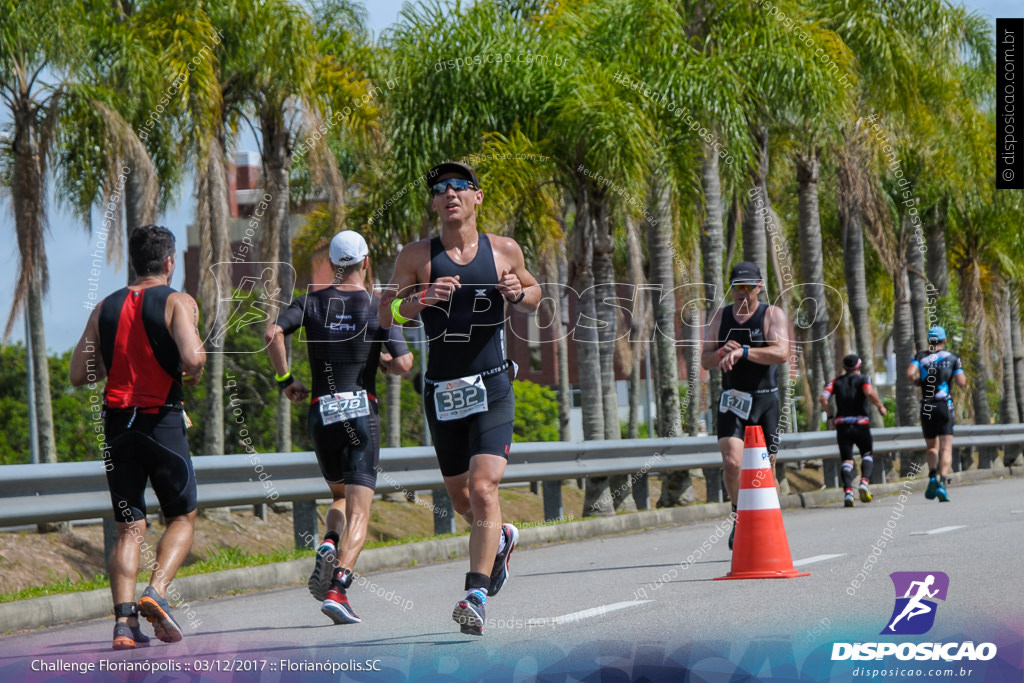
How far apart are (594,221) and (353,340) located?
10770 millimetres

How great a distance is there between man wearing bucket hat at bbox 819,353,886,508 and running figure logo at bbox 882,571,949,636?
9.57 m

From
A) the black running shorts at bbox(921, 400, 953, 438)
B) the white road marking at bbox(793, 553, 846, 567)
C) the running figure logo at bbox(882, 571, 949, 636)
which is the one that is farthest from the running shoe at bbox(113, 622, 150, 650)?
the black running shorts at bbox(921, 400, 953, 438)

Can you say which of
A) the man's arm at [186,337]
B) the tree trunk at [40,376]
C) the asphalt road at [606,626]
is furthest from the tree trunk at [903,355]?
the man's arm at [186,337]

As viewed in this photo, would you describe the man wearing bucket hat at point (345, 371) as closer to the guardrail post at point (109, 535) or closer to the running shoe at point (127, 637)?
the running shoe at point (127, 637)

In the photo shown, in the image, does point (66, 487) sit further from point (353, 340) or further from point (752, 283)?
point (752, 283)

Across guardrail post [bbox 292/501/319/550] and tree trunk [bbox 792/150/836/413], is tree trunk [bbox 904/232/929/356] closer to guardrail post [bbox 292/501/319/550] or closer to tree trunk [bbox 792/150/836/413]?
tree trunk [bbox 792/150/836/413]

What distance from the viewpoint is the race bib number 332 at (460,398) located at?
6836 millimetres

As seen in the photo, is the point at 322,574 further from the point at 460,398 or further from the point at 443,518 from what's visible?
the point at 443,518

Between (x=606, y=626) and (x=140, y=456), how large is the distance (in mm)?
2435

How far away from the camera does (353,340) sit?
8.06m

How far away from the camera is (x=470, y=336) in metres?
6.86

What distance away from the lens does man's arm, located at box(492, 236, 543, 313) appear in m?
6.73

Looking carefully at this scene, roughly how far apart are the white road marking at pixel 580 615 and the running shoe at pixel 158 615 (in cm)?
183

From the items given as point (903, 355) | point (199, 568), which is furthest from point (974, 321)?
point (199, 568)
